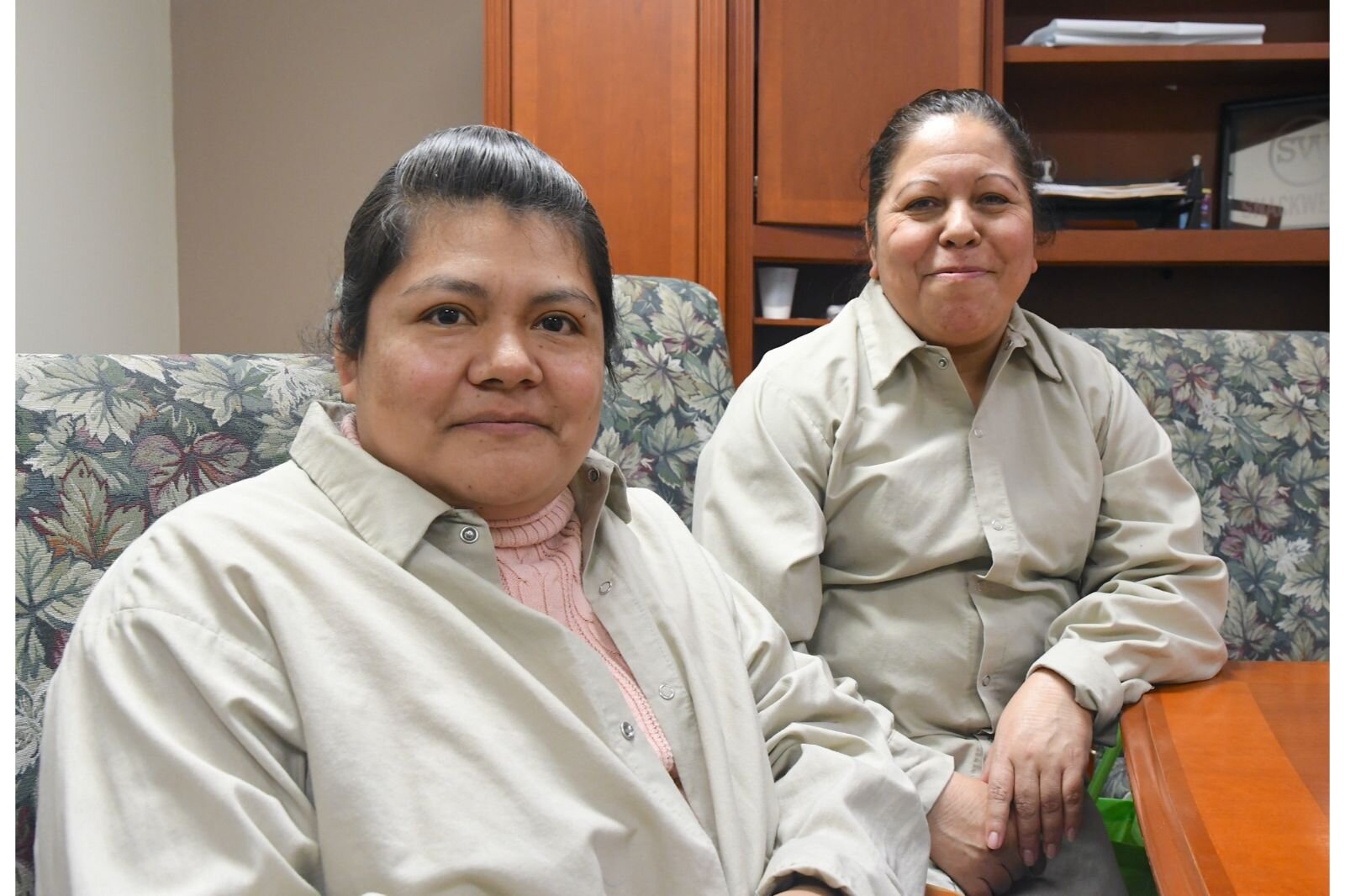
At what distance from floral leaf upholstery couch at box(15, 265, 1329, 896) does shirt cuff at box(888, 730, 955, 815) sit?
0.54 m

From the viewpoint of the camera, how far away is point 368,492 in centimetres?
92

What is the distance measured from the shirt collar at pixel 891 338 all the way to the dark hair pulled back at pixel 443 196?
2.11 feet

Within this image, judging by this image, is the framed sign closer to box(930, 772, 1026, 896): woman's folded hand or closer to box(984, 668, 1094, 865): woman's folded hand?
box(984, 668, 1094, 865): woman's folded hand

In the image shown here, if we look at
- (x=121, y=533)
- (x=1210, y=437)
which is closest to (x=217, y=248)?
(x=121, y=533)

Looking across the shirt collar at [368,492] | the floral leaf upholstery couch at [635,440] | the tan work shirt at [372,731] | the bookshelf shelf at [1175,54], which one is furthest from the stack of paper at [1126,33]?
the shirt collar at [368,492]

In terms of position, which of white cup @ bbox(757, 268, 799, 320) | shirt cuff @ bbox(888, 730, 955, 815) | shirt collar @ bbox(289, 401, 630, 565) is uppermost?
white cup @ bbox(757, 268, 799, 320)

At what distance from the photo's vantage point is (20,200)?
2406mm

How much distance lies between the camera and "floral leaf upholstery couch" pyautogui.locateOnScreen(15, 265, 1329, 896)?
1027mm

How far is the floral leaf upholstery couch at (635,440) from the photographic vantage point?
3.37 feet

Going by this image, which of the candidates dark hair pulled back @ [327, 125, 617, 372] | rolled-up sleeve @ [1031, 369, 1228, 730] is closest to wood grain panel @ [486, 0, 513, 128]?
rolled-up sleeve @ [1031, 369, 1228, 730]

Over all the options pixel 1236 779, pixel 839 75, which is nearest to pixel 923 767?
pixel 1236 779

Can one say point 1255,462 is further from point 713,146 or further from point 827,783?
point 713,146

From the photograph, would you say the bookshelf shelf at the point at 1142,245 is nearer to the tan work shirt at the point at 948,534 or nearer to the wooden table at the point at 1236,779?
the tan work shirt at the point at 948,534

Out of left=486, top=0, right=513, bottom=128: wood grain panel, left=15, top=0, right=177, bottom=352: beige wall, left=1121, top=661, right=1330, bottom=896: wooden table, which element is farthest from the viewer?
left=486, top=0, right=513, bottom=128: wood grain panel
